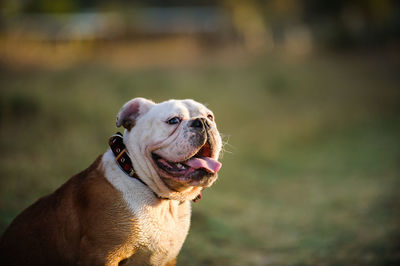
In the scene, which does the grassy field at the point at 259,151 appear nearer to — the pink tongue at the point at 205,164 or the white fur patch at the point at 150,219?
the white fur patch at the point at 150,219

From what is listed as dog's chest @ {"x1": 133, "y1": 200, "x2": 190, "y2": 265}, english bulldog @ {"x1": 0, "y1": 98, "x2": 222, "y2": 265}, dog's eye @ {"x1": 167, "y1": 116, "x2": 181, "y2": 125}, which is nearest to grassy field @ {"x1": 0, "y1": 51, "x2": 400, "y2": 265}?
dog's chest @ {"x1": 133, "y1": 200, "x2": 190, "y2": 265}

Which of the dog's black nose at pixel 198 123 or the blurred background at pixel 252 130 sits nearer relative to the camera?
the dog's black nose at pixel 198 123

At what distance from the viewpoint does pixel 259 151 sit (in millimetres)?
9125

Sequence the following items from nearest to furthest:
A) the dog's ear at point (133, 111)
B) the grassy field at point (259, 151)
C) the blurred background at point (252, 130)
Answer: the dog's ear at point (133, 111) < the grassy field at point (259, 151) < the blurred background at point (252, 130)

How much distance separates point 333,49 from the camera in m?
22.9

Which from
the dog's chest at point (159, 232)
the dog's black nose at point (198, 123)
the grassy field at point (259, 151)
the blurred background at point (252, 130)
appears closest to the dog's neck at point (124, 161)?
the dog's chest at point (159, 232)

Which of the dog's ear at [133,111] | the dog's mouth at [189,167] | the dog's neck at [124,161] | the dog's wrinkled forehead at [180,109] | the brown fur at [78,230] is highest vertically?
the dog's wrinkled forehead at [180,109]

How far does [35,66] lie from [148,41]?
11709 millimetres

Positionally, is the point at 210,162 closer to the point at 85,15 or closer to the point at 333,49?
the point at 333,49

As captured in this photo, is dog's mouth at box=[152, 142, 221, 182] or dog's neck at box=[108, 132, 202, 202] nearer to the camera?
dog's mouth at box=[152, 142, 221, 182]

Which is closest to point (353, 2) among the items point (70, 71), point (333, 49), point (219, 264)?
point (333, 49)

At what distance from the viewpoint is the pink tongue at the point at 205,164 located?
267 centimetres

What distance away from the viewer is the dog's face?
266 centimetres

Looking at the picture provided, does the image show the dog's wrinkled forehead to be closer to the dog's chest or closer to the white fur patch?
the white fur patch
